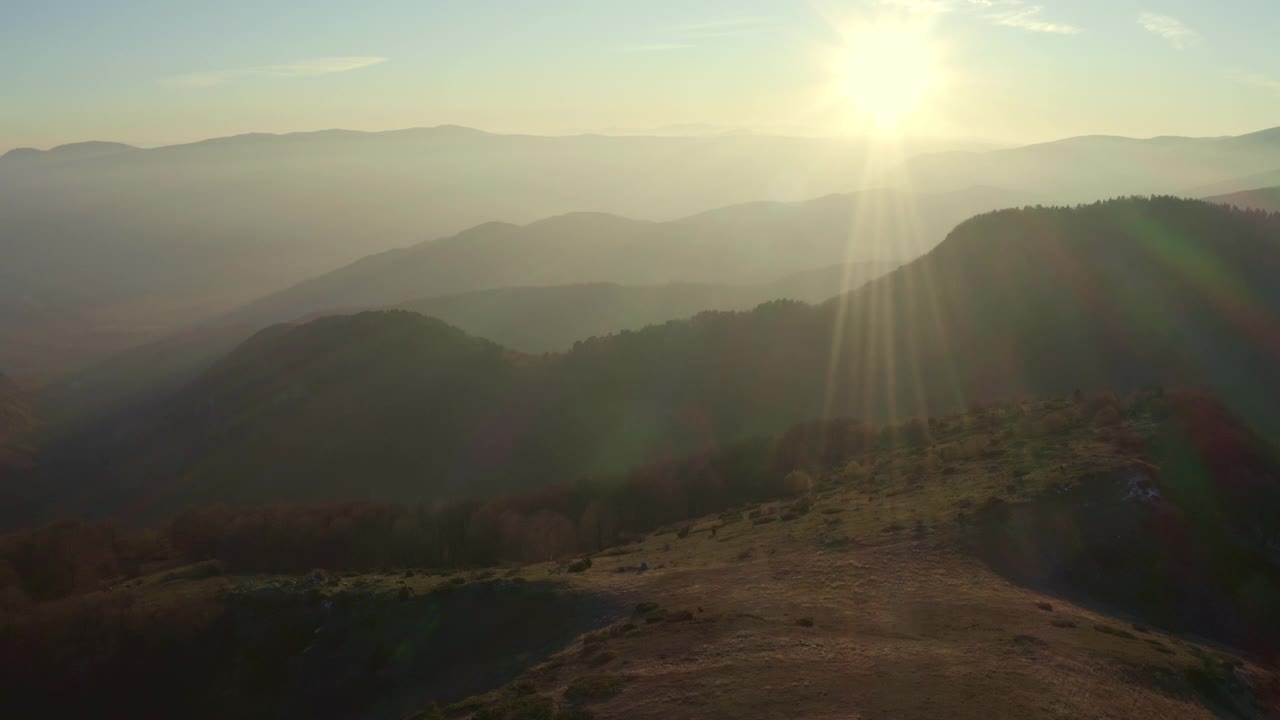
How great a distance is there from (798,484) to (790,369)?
5212 cm

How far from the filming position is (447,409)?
112500 mm

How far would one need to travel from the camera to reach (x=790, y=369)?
107 m

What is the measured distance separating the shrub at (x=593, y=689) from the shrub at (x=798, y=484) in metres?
31.5

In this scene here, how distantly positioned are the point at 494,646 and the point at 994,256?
9069 centimetres

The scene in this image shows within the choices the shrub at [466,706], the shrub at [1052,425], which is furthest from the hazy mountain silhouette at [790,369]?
the shrub at [466,706]

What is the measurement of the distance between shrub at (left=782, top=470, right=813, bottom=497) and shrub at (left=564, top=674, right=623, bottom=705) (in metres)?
31.5

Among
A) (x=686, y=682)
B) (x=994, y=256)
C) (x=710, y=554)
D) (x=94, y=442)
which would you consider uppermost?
(x=994, y=256)

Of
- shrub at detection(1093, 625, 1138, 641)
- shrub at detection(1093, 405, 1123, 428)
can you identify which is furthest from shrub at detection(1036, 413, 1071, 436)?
shrub at detection(1093, 625, 1138, 641)

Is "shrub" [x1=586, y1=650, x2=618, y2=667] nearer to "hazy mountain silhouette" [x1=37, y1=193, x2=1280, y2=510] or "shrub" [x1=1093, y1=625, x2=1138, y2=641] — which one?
"shrub" [x1=1093, y1=625, x2=1138, y2=641]

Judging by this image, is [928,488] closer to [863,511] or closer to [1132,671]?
[863,511]

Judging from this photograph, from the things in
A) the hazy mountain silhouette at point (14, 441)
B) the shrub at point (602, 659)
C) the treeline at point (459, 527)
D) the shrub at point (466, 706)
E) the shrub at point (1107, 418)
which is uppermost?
the shrub at point (1107, 418)

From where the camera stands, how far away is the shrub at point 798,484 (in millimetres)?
55438

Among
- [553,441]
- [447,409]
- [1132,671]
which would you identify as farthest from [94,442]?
[1132,671]

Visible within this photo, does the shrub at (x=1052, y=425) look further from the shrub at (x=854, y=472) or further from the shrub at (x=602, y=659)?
the shrub at (x=602, y=659)
